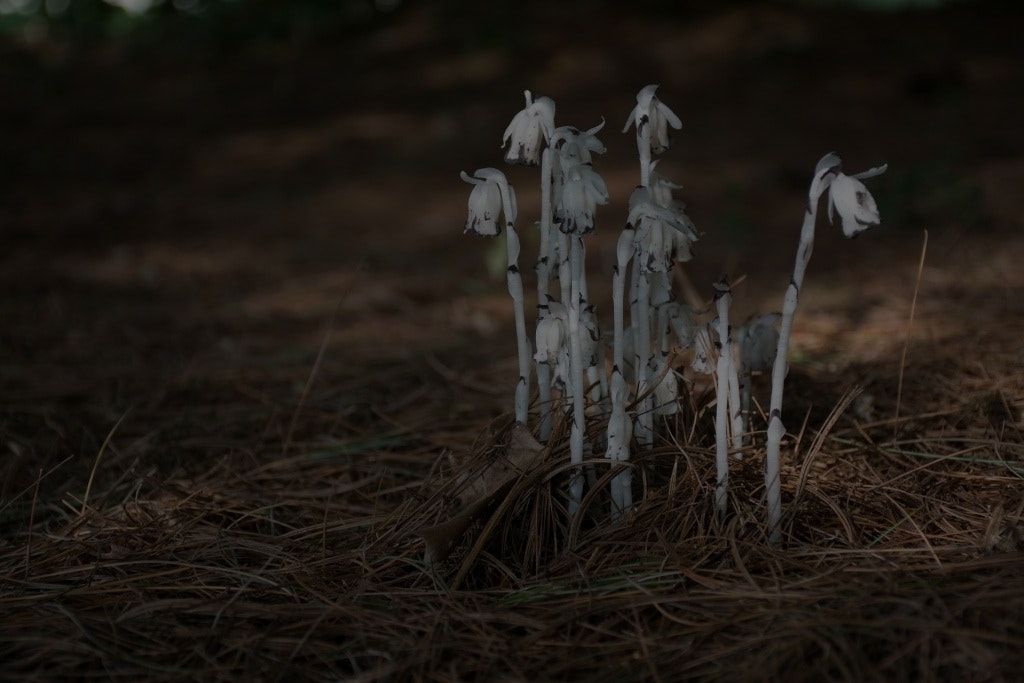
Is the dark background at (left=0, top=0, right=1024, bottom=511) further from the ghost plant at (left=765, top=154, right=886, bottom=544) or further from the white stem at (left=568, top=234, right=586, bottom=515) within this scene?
the ghost plant at (left=765, top=154, right=886, bottom=544)

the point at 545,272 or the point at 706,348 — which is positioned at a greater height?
the point at 545,272

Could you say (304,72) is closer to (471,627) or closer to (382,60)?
(382,60)

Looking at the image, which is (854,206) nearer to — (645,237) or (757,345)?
(645,237)

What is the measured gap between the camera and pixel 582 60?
24.2 ft

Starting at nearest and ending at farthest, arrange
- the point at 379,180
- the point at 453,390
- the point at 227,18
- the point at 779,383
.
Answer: the point at 779,383
the point at 453,390
the point at 379,180
the point at 227,18

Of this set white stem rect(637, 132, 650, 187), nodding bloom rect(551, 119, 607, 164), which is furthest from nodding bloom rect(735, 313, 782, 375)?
nodding bloom rect(551, 119, 607, 164)

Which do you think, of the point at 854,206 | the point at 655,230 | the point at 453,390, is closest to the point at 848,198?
the point at 854,206

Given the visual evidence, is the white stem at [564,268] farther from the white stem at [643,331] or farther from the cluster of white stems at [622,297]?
the white stem at [643,331]

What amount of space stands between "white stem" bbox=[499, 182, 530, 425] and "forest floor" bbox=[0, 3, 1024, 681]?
0.38ft

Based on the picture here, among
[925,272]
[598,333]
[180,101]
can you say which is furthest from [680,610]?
[180,101]

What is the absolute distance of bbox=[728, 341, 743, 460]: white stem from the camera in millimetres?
1713

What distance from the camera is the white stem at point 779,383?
1551 millimetres

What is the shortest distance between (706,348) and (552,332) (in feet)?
1.02

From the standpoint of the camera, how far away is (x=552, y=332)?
1759mm
